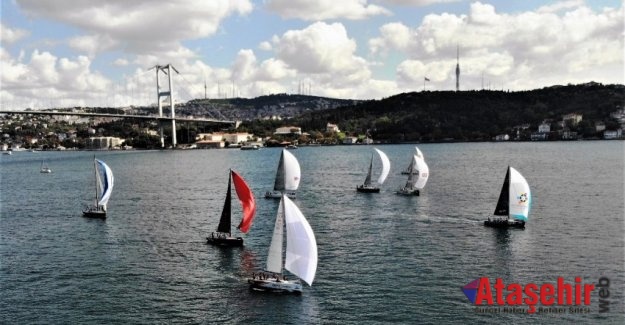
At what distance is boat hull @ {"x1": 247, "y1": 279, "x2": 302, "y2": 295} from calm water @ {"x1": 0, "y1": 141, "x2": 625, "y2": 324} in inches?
21.7

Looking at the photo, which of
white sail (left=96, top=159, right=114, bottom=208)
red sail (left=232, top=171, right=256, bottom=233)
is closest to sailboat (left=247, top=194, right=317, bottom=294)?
red sail (left=232, top=171, right=256, bottom=233)

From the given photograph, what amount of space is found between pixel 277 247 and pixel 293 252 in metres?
1.16

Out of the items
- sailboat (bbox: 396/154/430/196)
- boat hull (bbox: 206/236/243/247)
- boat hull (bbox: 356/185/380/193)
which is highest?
sailboat (bbox: 396/154/430/196)

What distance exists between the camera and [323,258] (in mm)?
37406

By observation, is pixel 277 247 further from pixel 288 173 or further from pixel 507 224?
pixel 288 173

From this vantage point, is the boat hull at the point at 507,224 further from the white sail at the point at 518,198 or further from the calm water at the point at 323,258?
the calm water at the point at 323,258

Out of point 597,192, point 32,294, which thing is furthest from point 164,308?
point 597,192

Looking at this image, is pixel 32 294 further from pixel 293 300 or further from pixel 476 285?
pixel 476 285

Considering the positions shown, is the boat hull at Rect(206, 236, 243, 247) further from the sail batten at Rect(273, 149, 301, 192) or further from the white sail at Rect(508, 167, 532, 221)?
the white sail at Rect(508, 167, 532, 221)

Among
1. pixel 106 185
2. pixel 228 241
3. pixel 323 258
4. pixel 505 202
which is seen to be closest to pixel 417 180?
pixel 505 202

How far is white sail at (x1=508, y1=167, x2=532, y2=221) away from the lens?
46125mm

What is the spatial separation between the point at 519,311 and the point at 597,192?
45974 millimetres

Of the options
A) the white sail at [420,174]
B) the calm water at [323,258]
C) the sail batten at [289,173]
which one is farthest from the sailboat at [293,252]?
the white sail at [420,174]

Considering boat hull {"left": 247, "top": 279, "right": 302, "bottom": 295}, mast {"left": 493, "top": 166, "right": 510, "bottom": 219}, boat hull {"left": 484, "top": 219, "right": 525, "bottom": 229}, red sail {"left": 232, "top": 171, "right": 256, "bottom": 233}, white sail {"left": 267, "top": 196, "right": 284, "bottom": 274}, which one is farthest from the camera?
mast {"left": 493, "top": 166, "right": 510, "bottom": 219}
